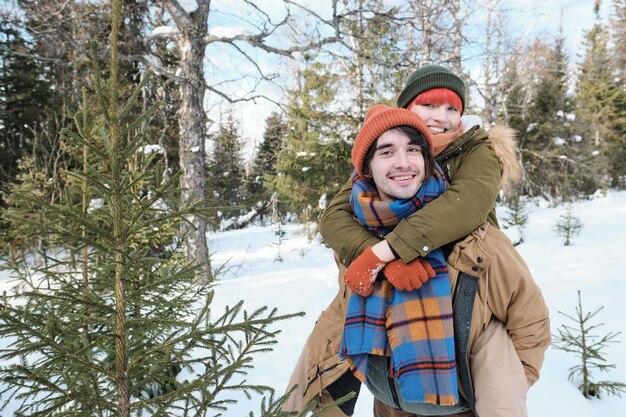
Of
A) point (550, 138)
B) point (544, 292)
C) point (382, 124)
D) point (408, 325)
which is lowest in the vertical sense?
point (544, 292)

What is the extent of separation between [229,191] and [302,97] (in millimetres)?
14219

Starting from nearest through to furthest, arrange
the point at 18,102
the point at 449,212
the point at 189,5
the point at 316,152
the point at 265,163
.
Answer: the point at 449,212
the point at 189,5
the point at 316,152
the point at 18,102
the point at 265,163

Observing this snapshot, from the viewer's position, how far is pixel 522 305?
4.07 ft

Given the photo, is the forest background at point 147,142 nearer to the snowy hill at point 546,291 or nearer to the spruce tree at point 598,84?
the snowy hill at point 546,291

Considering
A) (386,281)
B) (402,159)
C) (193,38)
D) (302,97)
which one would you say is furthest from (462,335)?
(302,97)

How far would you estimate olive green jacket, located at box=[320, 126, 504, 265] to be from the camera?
122 centimetres

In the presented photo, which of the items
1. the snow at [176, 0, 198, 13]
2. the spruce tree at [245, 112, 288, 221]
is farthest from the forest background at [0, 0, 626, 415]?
the spruce tree at [245, 112, 288, 221]

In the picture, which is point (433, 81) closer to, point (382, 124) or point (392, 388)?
point (382, 124)

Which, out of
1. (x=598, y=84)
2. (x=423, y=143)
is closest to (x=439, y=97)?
(x=423, y=143)

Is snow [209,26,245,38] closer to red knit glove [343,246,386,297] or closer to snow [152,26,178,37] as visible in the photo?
snow [152,26,178,37]

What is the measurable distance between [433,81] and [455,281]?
928mm

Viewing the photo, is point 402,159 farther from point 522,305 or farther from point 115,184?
point 115,184

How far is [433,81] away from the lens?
160cm

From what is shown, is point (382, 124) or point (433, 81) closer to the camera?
point (382, 124)
